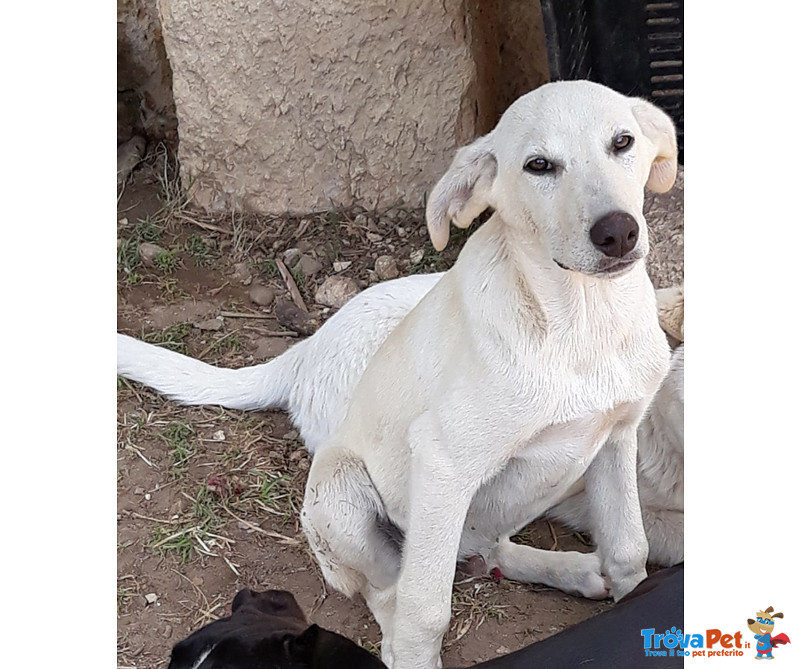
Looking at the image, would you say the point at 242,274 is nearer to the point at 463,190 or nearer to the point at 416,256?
the point at 416,256

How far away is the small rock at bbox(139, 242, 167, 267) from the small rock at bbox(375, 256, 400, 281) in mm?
978

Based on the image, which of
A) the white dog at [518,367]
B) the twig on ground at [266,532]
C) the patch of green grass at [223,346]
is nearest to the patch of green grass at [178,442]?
the twig on ground at [266,532]

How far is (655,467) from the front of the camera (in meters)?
3.31

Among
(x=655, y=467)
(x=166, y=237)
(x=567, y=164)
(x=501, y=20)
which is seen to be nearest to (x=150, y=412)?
(x=166, y=237)

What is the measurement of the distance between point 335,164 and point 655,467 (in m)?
2.21

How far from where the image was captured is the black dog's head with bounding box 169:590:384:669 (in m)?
2.28

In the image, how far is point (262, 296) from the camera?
451cm

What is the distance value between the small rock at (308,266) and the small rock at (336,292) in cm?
14

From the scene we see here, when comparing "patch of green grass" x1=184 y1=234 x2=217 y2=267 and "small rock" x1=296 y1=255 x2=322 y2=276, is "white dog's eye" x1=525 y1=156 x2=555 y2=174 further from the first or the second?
"patch of green grass" x1=184 y1=234 x2=217 y2=267

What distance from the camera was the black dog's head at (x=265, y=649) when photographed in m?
2.28

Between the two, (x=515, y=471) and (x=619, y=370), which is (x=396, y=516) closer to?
(x=515, y=471)

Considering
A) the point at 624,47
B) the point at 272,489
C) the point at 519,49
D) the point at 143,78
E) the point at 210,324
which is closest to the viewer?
the point at 272,489

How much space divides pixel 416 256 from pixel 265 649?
2576mm
